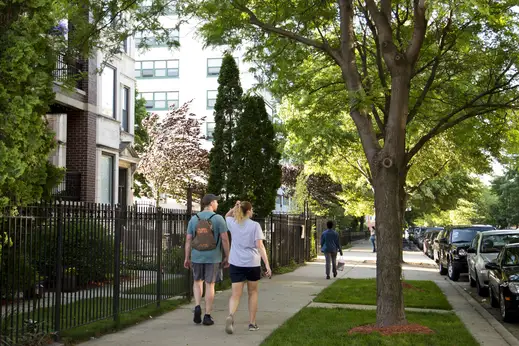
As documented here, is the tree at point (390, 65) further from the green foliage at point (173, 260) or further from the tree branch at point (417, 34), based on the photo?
the green foliage at point (173, 260)

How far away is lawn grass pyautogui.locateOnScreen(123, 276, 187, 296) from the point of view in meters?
10.7

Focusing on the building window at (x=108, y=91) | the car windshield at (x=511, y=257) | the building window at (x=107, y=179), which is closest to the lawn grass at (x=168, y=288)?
the car windshield at (x=511, y=257)

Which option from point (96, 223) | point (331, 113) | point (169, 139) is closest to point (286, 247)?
point (331, 113)

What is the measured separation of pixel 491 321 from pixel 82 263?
7223 millimetres

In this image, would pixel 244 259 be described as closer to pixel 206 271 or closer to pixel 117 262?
pixel 206 271

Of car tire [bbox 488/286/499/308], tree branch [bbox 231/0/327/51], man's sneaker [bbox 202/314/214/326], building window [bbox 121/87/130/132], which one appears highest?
building window [bbox 121/87/130/132]

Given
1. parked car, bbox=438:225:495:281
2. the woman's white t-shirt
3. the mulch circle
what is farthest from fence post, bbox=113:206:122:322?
parked car, bbox=438:225:495:281

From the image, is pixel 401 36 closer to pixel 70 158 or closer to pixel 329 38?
pixel 329 38

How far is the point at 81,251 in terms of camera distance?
886cm

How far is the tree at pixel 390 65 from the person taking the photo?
31.8 ft

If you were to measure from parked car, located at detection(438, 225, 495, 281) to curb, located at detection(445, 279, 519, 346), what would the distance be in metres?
3.37

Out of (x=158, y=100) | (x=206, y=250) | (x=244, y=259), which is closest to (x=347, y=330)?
(x=244, y=259)

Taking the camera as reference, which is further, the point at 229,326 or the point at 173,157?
→ the point at 173,157

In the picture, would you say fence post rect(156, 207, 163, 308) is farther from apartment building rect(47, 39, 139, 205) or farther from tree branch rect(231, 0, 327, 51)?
apartment building rect(47, 39, 139, 205)
